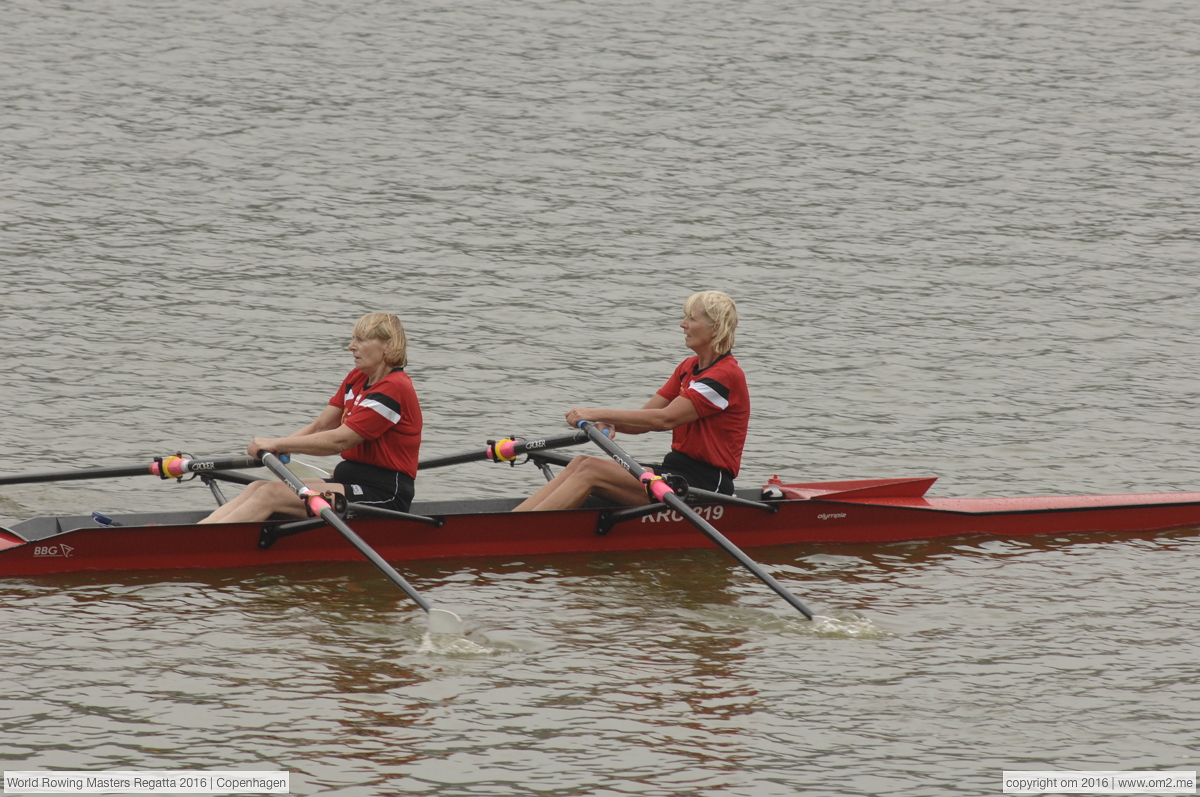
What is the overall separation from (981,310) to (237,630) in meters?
12.6

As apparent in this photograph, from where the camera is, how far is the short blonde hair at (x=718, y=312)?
983cm

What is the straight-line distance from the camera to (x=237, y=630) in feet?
28.9

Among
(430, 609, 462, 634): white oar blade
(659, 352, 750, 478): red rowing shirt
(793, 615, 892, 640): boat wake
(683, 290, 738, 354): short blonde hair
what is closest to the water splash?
(793, 615, 892, 640): boat wake

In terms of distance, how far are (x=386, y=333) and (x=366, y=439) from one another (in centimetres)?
73

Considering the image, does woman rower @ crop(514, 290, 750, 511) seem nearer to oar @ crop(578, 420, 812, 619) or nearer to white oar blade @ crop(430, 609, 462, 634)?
oar @ crop(578, 420, 812, 619)

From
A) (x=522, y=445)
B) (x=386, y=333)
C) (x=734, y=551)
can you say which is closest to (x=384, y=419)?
(x=386, y=333)

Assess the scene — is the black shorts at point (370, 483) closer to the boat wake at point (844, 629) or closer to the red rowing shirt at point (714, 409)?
the red rowing shirt at point (714, 409)

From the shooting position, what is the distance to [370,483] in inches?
380

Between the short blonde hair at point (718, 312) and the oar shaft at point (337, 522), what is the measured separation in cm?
274

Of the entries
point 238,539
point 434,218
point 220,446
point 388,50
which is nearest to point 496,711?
point 238,539

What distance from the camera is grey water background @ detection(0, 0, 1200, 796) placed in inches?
309

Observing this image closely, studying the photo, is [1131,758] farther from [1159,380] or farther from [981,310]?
[981,310]
